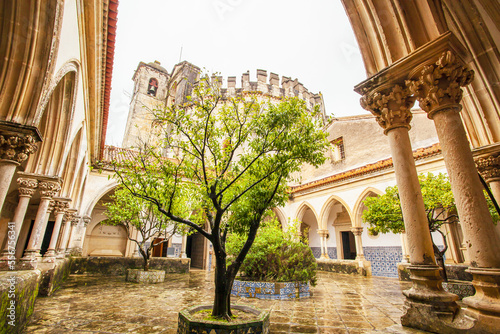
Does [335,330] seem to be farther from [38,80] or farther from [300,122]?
[38,80]

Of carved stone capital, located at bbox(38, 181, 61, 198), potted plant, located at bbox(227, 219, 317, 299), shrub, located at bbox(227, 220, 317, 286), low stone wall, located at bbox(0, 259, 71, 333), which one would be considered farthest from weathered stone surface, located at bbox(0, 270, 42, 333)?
shrub, located at bbox(227, 220, 317, 286)

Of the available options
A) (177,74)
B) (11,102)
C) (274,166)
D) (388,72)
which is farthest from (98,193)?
(177,74)

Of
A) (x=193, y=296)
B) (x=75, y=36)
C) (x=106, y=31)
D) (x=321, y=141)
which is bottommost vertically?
(x=193, y=296)

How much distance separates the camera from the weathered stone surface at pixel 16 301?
3.08m

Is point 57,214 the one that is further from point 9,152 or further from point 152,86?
point 152,86

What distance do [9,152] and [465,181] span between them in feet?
18.6

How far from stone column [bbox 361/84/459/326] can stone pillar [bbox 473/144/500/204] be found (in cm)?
247

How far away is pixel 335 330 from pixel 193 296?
4.08 m

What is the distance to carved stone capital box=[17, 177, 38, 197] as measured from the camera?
5031mm

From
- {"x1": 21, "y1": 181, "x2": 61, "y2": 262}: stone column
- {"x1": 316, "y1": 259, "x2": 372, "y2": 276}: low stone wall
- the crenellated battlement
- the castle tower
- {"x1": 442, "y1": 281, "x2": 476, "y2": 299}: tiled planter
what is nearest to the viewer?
{"x1": 21, "y1": 181, "x2": 61, "y2": 262}: stone column

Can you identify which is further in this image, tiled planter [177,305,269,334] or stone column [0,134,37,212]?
stone column [0,134,37,212]

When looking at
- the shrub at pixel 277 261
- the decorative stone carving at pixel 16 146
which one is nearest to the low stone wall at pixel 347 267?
the shrub at pixel 277 261

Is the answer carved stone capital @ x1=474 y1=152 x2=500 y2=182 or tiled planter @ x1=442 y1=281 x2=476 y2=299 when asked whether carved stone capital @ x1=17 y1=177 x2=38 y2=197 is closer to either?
carved stone capital @ x1=474 y1=152 x2=500 y2=182

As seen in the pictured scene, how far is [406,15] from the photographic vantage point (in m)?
3.49
